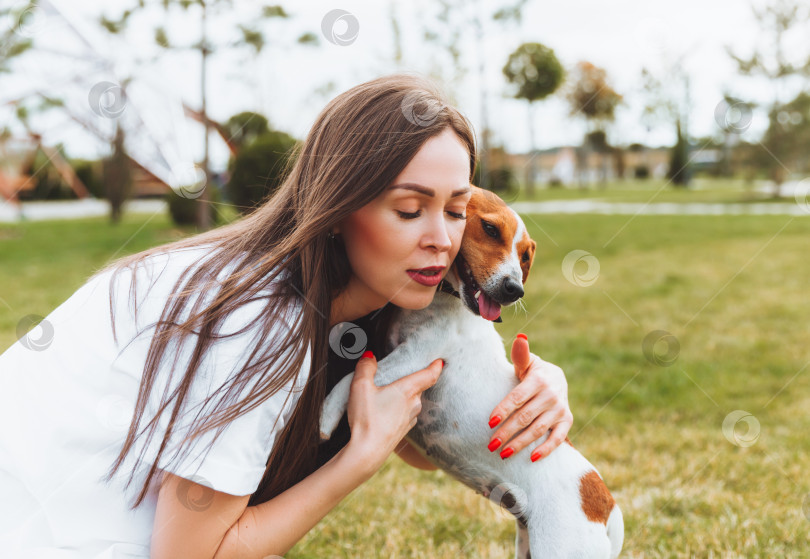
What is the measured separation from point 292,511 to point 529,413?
2.37 ft

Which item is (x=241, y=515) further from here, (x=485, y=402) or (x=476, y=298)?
(x=476, y=298)

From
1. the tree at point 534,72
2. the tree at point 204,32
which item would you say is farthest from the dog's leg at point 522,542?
the tree at point 204,32

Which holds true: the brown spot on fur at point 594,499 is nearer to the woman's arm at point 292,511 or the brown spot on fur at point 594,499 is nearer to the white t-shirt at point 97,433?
the woman's arm at point 292,511

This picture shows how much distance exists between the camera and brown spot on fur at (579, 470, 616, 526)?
191 cm

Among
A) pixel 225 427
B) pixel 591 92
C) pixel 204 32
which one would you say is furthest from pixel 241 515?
pixel 591 92

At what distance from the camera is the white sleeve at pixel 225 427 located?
1.51 m

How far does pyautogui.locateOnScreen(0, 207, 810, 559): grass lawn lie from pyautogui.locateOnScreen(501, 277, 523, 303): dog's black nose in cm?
128

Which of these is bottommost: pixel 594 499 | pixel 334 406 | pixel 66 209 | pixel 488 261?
pixel 66 209

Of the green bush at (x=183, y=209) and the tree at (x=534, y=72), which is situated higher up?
the tree at (x=534, y=72)

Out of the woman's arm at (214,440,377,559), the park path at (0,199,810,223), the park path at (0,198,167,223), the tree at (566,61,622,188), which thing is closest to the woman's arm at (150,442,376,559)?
the woman's arm at (214,440,377,559)

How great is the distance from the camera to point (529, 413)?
6.52 ft

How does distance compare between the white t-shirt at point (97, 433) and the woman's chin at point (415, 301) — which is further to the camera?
the woman's chin at point (415, 301)

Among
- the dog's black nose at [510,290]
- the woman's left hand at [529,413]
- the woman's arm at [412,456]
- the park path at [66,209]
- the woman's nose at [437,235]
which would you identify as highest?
the woman's nose at [437,235]

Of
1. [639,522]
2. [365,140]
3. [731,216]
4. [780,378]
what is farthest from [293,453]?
[731,216]
